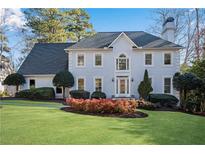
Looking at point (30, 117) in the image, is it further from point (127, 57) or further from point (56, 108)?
point (127, 57)

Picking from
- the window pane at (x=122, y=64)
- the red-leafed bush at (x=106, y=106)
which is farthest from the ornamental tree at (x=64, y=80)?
the red-leafed bush at (x=106, y=106)

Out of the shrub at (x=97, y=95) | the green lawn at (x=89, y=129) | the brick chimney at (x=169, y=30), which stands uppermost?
the brick chimney at (x=169, y=30)

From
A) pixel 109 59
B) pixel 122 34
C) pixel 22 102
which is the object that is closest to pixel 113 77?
pixel 109 59

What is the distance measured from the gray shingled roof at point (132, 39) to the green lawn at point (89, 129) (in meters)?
5.82

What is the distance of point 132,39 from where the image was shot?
15266 mm

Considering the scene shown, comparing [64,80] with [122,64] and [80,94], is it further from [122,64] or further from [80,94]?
[122,64]

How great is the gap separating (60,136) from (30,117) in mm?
2066

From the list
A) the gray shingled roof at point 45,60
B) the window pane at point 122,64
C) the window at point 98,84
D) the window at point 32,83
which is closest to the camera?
the window at point 32,83

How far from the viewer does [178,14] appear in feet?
46.8

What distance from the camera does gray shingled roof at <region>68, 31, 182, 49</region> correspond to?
1484 cm

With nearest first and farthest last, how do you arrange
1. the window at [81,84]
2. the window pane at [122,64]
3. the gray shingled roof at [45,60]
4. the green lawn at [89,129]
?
the green lawn at [89,129] → the gray shingled roof at [45,60] → the window pane at [122,64] → the window at [81,84]

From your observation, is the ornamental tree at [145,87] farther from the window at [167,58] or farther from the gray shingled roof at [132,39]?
the gray shingled roof at [132,39]

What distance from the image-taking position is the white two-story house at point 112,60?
14.2 meters

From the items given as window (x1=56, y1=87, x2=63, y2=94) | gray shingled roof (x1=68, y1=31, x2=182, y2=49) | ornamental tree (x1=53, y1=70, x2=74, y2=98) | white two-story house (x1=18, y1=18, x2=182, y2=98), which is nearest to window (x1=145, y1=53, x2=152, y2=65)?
white two-story house (x1=18, y1=18, x2=182, y2=98)
